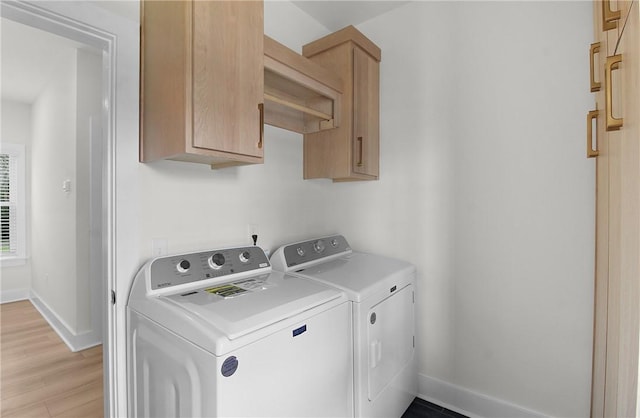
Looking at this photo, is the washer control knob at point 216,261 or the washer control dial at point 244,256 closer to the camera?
the washer control knob at point 216,261

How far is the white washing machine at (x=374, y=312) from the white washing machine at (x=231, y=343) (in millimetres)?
83

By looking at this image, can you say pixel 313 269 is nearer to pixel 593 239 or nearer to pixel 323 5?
pixel 593 239

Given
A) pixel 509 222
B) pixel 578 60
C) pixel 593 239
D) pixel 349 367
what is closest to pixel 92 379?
pixel 349 367

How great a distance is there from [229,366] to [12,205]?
536 centimetres

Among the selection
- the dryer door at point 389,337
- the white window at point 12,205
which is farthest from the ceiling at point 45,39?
the dryer door at point 389,337

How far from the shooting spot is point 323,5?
2193 millimetres

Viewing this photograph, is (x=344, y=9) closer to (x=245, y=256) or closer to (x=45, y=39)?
(x=245, y=256)

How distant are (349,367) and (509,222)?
120 cm

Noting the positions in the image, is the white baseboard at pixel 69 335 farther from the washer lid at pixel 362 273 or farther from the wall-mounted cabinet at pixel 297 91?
the wall-mounted cabinet at pixel 297 91

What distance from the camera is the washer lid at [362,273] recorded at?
4.99 feet

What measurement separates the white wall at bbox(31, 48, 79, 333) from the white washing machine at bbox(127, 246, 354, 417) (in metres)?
2.22

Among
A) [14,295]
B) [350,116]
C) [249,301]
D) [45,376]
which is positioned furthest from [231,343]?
[14,295]

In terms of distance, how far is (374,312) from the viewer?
156 cm

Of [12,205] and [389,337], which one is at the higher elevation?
[12,205]
